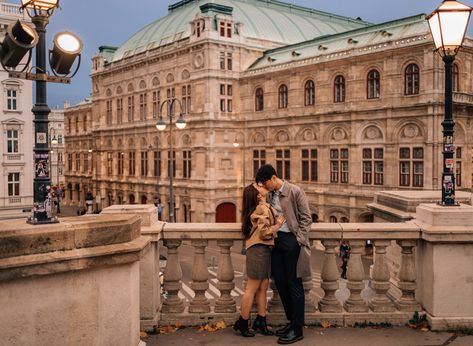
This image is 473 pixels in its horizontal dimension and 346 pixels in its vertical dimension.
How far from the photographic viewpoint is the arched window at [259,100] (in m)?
43.9

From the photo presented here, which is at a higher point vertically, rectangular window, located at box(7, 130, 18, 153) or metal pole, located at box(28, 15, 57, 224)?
rectangular window, located at box(7, 130, 18, 153)

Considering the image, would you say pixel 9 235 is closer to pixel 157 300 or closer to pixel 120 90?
pixel 157 300

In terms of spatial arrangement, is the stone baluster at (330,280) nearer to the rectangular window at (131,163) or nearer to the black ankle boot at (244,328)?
the black ankle boot at (244,328)

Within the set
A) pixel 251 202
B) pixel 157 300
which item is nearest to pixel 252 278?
pixel 251 202

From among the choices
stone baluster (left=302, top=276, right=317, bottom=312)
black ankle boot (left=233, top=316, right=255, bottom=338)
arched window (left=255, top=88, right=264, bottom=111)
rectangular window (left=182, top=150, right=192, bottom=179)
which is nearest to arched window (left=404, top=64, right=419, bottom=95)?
arched window (left=255, top=88, right=264, bottom=111)

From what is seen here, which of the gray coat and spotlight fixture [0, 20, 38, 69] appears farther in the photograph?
the gray coat

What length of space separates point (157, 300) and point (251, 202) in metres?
1.74

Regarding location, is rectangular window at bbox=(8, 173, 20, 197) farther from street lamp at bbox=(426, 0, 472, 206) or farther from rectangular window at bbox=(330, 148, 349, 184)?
street lamp at bbox=(426, 0, 472, 206)

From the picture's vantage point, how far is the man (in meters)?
5.93

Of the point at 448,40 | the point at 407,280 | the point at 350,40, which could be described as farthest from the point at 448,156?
the point at 350,40

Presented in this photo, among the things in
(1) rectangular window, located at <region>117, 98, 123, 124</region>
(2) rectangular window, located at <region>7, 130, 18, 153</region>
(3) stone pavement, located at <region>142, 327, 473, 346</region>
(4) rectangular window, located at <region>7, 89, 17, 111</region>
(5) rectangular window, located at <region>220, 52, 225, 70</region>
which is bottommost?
(3) stone pavement, located at <region>142, 327, 473, 346</region>

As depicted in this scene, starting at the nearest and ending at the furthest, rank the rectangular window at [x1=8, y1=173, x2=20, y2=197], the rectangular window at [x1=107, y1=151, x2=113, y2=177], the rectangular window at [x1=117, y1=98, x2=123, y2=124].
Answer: the rectangular window at [x1=8, y1=173, x2=20, y2=197] < the rectangular window at [x1=117, y1=98, x2=123, y2=124] < the rectangular window at [x1=107, y1=151, x2=113, y2=177]

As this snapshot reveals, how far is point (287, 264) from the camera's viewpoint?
235 inches

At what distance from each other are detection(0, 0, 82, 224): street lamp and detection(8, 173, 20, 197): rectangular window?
3599 cm
